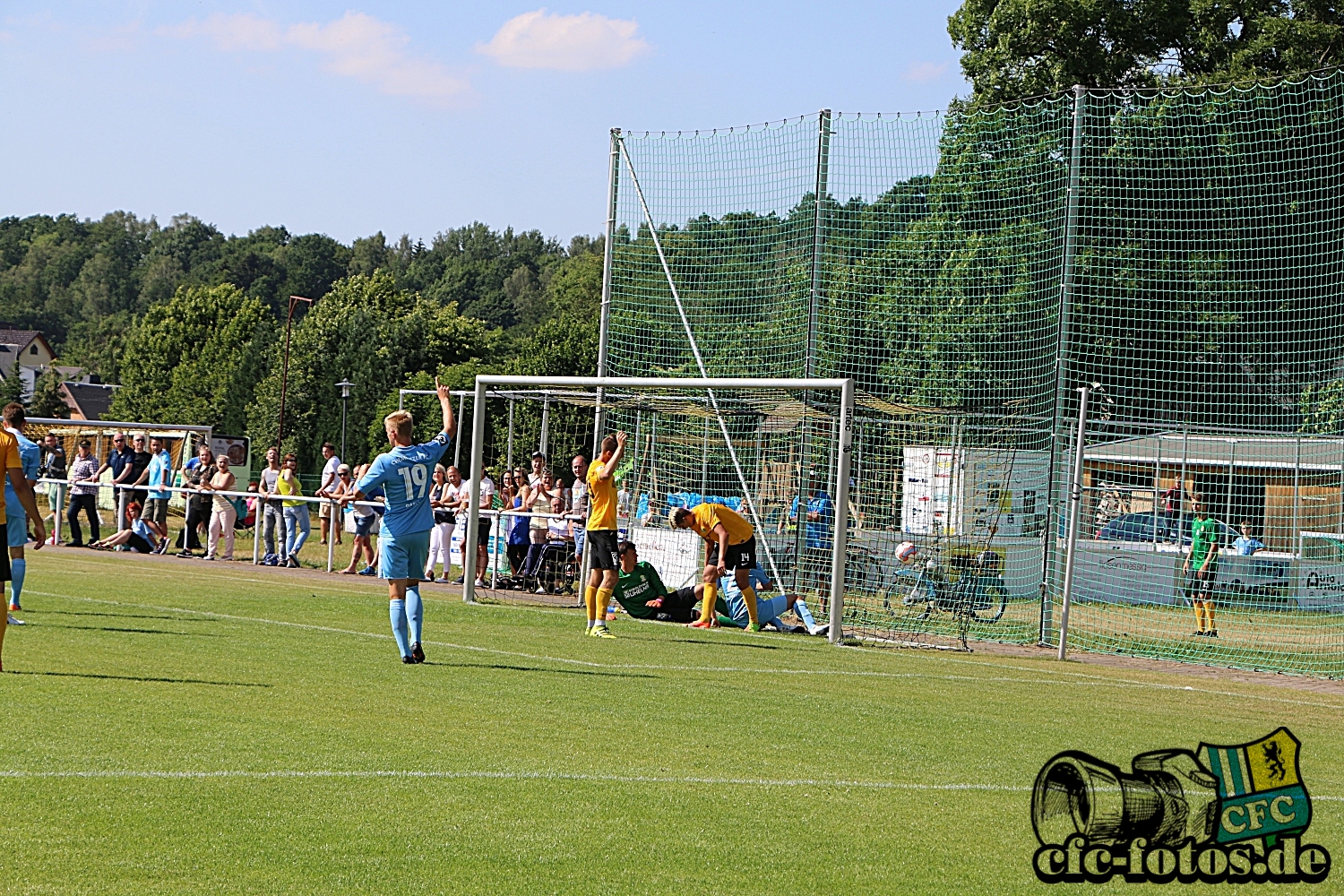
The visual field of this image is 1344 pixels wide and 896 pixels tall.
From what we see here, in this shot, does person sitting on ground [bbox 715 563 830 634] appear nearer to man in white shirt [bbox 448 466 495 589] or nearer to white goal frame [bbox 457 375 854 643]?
white goal frame [bbox 457 375 854 643]

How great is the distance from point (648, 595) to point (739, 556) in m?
1.61

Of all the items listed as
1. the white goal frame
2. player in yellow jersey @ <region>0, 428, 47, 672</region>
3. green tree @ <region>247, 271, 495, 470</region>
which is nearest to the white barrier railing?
the white goal frame

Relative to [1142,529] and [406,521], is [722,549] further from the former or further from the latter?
[1142,529]

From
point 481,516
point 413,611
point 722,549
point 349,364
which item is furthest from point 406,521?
point 349,364

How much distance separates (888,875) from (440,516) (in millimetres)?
18040

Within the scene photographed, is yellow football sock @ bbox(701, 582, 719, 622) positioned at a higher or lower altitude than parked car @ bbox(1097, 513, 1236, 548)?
lower

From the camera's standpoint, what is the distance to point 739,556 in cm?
1772

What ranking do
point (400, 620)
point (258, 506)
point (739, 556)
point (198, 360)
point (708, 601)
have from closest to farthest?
point (400, 620)
point (739, 556)
point (708, 601)
point (258, 506)
point (198, 360)

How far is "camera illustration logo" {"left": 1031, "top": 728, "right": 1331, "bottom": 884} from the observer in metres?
6.03

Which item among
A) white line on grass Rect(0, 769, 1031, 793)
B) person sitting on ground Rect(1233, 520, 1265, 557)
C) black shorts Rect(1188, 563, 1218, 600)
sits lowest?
white line on grass Rect(0, 769, 1031, 793)

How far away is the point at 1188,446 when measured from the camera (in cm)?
2127

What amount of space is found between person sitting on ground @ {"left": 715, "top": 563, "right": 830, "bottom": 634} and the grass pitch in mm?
2714

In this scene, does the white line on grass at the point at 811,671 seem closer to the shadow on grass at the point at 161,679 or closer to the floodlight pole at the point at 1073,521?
the floodlight pole at the point at 1073,521

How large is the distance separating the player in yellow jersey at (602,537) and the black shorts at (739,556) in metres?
2.17
